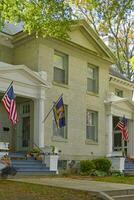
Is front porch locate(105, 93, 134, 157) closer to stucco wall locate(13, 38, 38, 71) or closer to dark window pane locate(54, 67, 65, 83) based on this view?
dark window pane locate(54, 67, 65, 83)

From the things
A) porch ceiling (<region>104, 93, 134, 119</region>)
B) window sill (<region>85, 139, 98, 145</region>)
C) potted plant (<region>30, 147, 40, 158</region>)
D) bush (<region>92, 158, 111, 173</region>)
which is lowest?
bush (<region>92, 158, 111, 173</region>)

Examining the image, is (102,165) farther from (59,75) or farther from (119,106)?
(119,106)

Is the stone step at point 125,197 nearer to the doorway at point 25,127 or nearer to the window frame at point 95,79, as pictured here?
the doorway at point 25,127

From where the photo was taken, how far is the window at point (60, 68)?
79.5ft

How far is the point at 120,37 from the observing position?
45094mm

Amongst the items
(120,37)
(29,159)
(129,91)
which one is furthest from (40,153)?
(120,37)

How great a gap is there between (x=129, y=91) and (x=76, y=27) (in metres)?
10.1

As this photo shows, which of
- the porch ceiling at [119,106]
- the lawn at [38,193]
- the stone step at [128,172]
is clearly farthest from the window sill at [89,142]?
the lawn at [38,193]

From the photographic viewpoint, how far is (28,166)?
19344 mm

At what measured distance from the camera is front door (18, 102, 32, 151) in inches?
911

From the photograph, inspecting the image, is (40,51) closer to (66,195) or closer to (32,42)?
(32,42)

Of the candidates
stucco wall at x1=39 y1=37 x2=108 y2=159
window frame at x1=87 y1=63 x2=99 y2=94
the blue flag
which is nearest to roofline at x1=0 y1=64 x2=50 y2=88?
stucco wall at x1=39 y1=37 x2=108 y2=159

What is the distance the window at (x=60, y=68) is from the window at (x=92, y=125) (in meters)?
3.21

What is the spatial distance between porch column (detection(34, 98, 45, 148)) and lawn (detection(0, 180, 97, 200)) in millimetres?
7924
